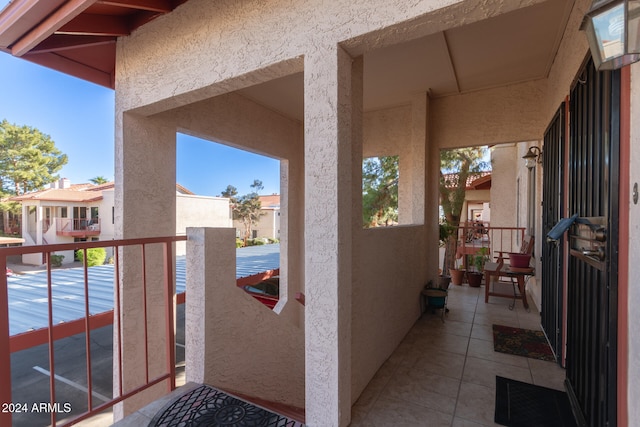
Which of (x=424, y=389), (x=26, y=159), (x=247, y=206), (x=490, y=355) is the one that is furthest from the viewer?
(x=247, y=206)

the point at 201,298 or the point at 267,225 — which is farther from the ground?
the point at 201,298

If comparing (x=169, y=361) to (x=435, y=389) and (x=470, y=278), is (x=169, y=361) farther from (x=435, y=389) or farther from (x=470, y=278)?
(x=470, y=278)

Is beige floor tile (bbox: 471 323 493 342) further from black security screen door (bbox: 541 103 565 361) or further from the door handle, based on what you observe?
the door handle

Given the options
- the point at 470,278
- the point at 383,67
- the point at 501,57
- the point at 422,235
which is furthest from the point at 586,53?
the point at 470,278

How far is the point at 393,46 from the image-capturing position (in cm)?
310

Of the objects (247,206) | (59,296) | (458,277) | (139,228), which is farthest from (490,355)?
(247,206)

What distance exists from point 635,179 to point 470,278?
17.5 ft

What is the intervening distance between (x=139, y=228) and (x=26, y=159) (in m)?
25.2

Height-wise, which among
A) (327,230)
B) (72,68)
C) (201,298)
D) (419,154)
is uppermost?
(72,68)

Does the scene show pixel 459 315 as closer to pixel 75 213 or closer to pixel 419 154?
pixel 419 154

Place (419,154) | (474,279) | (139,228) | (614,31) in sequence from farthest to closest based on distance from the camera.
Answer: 1. (474,279)
2. (419,154)
3. (139,228)
4. (614,31)

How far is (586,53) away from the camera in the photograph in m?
1.95

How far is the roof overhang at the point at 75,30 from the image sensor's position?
7.32ft

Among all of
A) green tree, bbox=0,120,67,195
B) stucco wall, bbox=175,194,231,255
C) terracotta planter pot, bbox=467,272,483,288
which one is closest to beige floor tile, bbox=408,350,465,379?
terracotta planter pot, bbox=467,272,483,288
